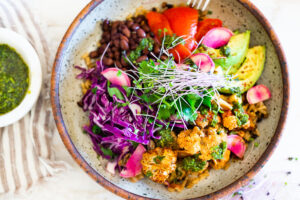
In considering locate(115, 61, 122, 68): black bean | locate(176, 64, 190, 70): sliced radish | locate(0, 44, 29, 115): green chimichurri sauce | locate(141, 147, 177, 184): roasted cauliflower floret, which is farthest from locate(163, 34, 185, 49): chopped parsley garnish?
locate(0, 44, 29, 115): green chimichurri sauce

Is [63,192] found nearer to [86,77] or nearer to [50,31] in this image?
[86,77]

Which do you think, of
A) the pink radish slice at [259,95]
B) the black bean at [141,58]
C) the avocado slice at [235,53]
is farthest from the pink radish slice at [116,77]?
the pink radish slice at [259,95]

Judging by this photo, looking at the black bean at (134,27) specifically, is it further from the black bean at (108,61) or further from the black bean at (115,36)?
the black bean at (108,61)

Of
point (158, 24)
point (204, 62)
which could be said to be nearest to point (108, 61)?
point (158, 24)

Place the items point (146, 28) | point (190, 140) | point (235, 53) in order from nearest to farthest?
point (190, 140) < point (235, 53) < point (146, 28)

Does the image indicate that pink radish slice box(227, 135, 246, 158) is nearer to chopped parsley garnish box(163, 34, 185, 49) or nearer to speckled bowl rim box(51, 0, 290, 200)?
speckled bowl rim box(51, 0, 290, 200)

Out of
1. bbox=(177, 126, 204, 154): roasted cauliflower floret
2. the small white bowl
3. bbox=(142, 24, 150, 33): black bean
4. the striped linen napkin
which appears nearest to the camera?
bbox=(177, 126, 204, 154): roasted cauliflower floret

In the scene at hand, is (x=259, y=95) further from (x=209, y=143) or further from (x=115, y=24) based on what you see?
(x=115, y=24)
